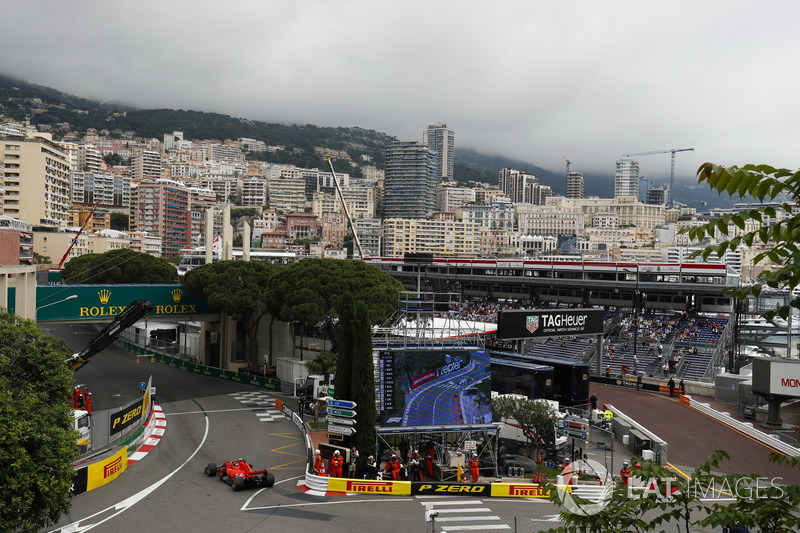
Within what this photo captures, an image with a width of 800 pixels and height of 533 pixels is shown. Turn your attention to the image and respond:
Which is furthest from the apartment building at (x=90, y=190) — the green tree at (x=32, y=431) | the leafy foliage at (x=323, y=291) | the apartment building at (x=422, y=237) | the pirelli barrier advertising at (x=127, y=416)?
the green tree at (x=32, y=431)

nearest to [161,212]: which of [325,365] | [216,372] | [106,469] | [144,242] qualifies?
[144,242]

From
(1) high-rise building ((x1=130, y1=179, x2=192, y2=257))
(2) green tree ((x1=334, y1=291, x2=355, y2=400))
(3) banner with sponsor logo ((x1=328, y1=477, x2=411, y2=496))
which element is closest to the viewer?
(3) banner with sponsor logo ((x1=328, y1=477, x2=411, y2=496))

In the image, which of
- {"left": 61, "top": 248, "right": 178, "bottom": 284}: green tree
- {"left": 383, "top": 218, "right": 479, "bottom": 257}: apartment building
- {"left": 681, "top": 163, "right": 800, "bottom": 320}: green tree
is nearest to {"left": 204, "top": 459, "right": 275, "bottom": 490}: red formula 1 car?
{"left": 681, "top": 163, "right": 800, "bottom": 320}: green tree

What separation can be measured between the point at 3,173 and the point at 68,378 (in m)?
111

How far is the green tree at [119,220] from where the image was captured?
18175cm

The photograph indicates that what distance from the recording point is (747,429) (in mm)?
29406

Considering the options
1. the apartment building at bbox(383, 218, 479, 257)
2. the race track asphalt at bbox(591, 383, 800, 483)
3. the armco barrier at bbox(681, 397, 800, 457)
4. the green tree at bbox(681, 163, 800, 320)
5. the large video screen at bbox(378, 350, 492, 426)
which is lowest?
the race track asphalt at bbox(591, 383, 800, 483)

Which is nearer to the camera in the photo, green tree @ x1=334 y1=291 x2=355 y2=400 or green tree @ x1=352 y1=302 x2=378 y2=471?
green tree @ x1=352 y1=302 x2=378 y2=471

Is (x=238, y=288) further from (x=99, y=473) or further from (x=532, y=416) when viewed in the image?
(x=532, y=416)

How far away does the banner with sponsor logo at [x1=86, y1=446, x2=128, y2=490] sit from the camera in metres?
21.3

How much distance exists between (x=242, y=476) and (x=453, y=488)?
7.23m

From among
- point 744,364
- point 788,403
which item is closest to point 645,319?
point 744,364

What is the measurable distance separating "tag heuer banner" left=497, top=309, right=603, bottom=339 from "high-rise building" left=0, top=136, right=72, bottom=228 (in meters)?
101

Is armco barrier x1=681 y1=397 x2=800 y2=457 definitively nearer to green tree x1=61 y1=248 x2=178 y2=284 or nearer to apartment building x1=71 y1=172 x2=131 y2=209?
green tree x1=61 y1=248 x2=178 y2=284
